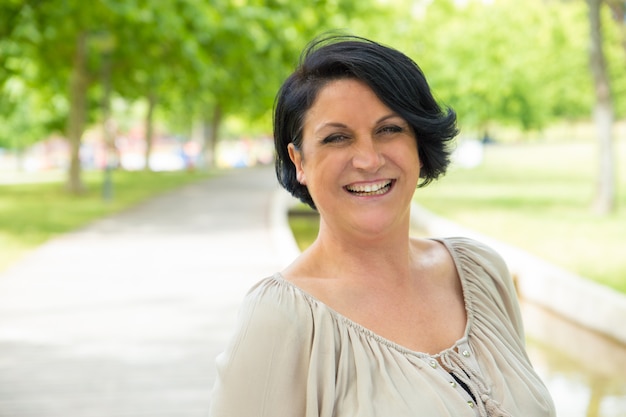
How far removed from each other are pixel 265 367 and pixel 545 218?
52.1ft

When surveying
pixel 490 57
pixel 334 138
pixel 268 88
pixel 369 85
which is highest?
pixel 490 57

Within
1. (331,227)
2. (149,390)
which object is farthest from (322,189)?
(149,390)

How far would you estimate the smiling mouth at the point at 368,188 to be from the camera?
85.3 inches

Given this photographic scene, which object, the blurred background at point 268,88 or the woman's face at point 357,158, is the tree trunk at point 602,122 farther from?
the woman's face at point 357,158

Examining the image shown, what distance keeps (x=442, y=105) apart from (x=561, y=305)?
23.8ft

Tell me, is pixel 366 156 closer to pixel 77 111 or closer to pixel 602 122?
pixel 602 122

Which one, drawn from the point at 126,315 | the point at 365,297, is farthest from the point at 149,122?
the point at 365,297

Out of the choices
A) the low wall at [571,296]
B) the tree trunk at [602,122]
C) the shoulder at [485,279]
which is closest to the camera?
the shoulder at [485,279]

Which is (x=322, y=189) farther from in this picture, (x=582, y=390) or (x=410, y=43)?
(x=410, y=43)

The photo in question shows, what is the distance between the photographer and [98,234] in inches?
625

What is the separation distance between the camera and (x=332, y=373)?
6.50ft

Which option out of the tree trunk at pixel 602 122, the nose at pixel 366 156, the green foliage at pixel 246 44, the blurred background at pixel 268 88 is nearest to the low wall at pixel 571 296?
the blurred background at pixel 268 88

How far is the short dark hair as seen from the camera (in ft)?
6.91

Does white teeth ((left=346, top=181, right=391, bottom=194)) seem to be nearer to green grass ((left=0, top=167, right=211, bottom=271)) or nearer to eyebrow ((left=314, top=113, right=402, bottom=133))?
eyebrow ((left=314, top=113, right=402, bottom=133))
